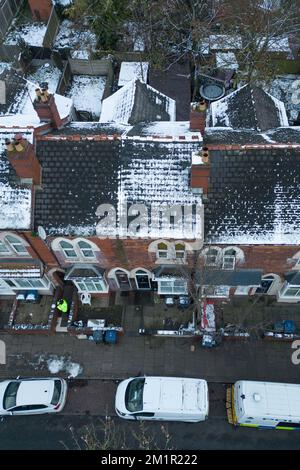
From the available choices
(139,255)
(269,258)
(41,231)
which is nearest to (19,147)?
(41,231)

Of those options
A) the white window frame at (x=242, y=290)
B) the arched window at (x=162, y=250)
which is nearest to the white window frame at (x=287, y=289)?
the white window frame at (x=242, y=290)

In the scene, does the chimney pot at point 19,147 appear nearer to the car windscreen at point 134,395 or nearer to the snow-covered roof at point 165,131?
the snow-covered roof at point 165,131

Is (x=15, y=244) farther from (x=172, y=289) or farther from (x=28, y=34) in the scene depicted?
(x=28, y=34)

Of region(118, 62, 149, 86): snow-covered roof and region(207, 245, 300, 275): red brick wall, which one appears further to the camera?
region(118, 62, 149, 86): snow-covered roof

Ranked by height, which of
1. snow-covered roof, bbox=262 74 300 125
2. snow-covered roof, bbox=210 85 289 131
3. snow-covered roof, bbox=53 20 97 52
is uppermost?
snow-covered roof, bbox=53 20 97 52

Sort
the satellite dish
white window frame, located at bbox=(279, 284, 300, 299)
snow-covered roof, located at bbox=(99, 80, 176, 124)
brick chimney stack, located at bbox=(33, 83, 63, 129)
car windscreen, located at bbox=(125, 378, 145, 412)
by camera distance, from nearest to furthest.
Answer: the satellite dish < brick chimney stack, located at bbox=(33, 83, 63, 129) < car windscreen, located at bbox=(125, 378, 145, 412) < white window frame, located at bbox=(279, 284, 300, 299) < snow-covered roof, located at bbox=(99, 80, 176, 124)

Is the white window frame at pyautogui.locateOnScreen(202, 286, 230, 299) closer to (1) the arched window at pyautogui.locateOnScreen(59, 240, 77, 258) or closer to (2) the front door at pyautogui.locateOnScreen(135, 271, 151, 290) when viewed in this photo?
(2) the front door at pyautogui.locateOnScreen(135, 271, 151, 290)

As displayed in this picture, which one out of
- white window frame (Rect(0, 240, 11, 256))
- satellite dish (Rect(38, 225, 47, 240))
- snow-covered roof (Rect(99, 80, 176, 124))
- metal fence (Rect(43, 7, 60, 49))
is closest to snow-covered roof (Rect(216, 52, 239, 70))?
snow-covered roof (Rect(99, 80, 176, 124))
